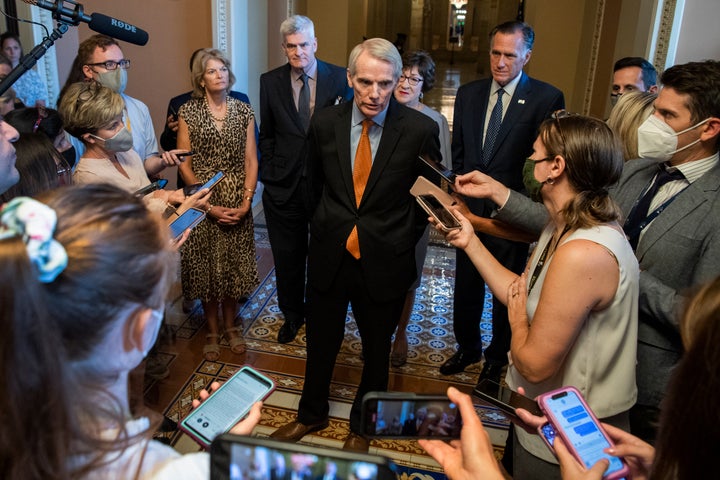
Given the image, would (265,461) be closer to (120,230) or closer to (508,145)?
(120,230)

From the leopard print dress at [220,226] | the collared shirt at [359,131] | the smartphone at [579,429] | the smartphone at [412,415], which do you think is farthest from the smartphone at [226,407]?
the leopard print dress at [220,226]

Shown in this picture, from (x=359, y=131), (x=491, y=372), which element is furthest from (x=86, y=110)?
(x=491, y=372)

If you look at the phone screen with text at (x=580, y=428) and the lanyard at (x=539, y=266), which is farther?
the lanyard at (x=539, y=266)

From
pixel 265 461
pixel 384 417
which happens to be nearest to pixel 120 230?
pixel 265 461

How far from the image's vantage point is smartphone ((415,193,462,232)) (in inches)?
85.4

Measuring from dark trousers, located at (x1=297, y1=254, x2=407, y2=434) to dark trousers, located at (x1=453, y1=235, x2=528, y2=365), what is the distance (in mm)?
759

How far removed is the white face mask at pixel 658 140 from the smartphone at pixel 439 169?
0.73 m

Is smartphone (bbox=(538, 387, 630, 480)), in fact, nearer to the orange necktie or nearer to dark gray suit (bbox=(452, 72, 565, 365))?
the orange necktie

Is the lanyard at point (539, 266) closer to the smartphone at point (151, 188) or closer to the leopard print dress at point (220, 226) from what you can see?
the smartphone at point (151, 188)

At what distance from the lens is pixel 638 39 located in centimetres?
510

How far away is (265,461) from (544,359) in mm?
998

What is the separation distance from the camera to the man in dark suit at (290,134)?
3.63 m

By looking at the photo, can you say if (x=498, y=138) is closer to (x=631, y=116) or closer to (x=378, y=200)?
(x=631, y=116)

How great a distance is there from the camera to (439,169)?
2.46m
